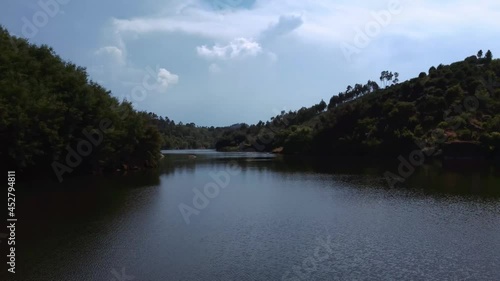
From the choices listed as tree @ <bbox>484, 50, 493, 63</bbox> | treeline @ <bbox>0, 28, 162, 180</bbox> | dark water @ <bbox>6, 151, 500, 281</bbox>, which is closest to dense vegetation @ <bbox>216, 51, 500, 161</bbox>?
tree @ <bbox>484, 50, 493, 63</bbox>

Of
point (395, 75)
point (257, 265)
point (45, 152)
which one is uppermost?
point (395, 75)

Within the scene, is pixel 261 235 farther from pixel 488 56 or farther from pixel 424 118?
pixel 488 56

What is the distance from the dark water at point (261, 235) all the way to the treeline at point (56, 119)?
7074mm

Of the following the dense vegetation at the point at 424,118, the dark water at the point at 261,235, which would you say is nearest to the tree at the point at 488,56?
the dense vegetation at the point at 424,118

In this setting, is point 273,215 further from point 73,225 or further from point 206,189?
point 206,189

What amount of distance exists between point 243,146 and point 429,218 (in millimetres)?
168488

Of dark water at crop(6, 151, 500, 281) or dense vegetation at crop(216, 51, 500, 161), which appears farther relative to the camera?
dense vegetation at crop(216, 51, 500, 161)

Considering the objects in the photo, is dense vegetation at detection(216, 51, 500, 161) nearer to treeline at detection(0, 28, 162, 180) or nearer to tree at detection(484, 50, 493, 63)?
tree at detection(484, 50, 493, 63)

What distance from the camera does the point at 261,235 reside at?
24094 mm

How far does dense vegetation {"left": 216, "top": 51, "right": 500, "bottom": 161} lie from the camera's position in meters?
97.3

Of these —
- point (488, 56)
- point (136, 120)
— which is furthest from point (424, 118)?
point (136, 120)

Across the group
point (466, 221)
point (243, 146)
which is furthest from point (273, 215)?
point (243, 146)

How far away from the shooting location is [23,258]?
19109 millimetres

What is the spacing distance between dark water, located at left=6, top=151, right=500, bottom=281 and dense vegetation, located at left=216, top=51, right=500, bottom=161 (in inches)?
2342
